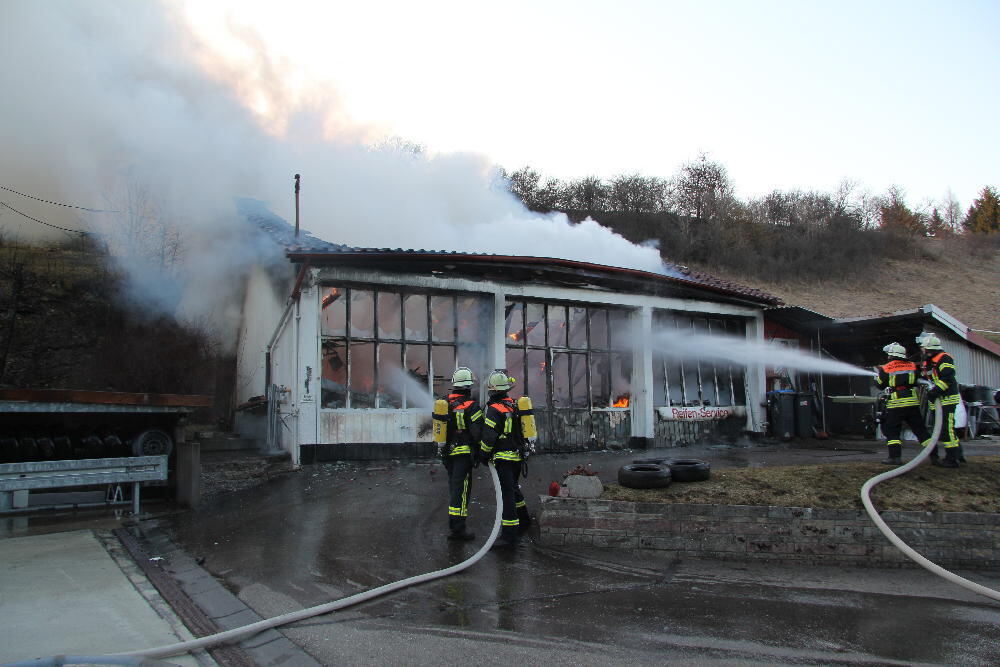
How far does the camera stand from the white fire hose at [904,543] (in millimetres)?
5215

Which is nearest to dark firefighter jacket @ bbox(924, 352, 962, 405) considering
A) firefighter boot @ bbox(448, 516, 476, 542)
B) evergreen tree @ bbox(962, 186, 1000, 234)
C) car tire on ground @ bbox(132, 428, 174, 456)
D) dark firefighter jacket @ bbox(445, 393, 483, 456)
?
dark firefighter jacket @ bbox(445, 393, 483, 456)

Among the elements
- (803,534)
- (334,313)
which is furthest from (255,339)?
(803,534)

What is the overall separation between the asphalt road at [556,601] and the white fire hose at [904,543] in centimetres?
17

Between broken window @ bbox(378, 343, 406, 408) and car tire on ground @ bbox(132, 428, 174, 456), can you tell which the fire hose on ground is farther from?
broken window @ bbox(378, 343, 406, 408)

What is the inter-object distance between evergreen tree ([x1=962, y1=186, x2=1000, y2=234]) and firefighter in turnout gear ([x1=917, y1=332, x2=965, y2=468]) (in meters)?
50.8

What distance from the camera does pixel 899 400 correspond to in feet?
27.7

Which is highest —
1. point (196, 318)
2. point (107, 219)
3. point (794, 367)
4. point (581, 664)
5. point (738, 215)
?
point (738, 215)

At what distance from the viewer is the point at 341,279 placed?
38.7 feet

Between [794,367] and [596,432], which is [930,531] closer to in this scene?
[596,432]

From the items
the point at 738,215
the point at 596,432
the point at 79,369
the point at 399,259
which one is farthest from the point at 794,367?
the point at 738,215

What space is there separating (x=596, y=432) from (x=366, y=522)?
295 inches

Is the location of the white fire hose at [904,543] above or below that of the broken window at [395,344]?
below

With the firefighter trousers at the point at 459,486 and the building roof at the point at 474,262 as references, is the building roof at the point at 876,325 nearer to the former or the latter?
the building roof at the point at 474,262

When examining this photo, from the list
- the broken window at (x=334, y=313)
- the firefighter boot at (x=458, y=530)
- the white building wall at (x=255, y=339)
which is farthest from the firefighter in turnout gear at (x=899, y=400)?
the white building wall at (x=255, y=339)
